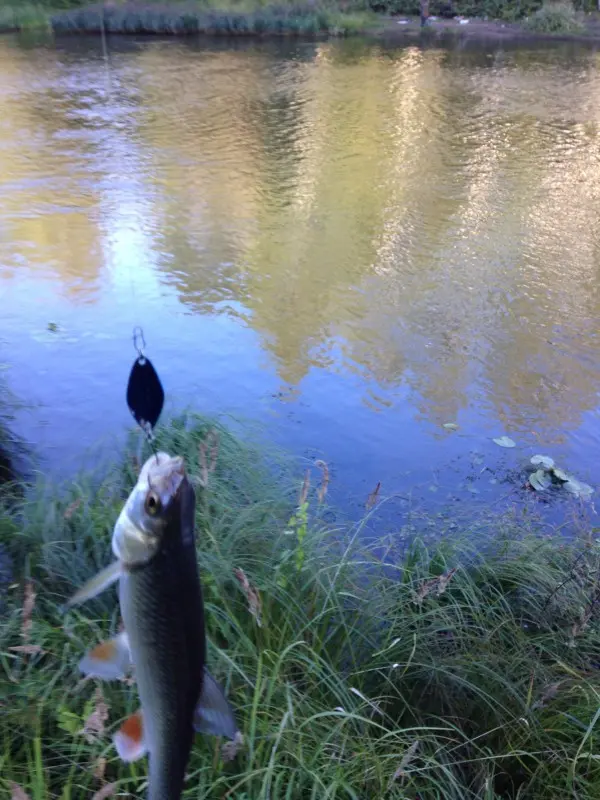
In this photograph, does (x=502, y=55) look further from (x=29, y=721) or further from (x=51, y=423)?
(x=29, y=721)

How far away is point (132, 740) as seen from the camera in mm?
1479

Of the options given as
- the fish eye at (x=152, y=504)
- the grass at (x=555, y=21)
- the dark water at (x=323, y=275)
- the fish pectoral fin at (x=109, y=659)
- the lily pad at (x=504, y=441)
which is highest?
the grass at (x=555, y=21)

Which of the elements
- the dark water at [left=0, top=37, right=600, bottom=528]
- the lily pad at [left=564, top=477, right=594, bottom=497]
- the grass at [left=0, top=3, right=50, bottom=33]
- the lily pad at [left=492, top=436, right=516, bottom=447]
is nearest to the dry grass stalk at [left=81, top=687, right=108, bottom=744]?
the dark water at [left=0, top=37, right=600, bottom=528]

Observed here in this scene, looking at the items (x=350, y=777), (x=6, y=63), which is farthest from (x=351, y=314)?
(x=6, y=63)

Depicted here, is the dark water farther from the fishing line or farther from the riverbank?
the riverbank

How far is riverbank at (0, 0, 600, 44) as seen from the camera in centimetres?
1933

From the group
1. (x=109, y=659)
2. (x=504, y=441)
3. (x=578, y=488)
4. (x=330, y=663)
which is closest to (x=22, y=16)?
(x=504, y=441)

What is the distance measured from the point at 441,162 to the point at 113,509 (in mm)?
8459

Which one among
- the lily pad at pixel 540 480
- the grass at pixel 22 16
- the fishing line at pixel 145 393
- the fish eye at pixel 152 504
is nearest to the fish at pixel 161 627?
the fish eye at pixel 152 504

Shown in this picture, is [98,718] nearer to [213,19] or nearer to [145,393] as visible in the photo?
[145,393]

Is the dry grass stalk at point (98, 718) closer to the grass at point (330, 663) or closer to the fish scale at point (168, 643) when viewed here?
the grass at point (330, 663)

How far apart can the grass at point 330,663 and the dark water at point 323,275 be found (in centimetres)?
120

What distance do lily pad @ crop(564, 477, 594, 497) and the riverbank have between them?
17313 mm

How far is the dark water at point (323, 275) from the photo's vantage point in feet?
16.4
